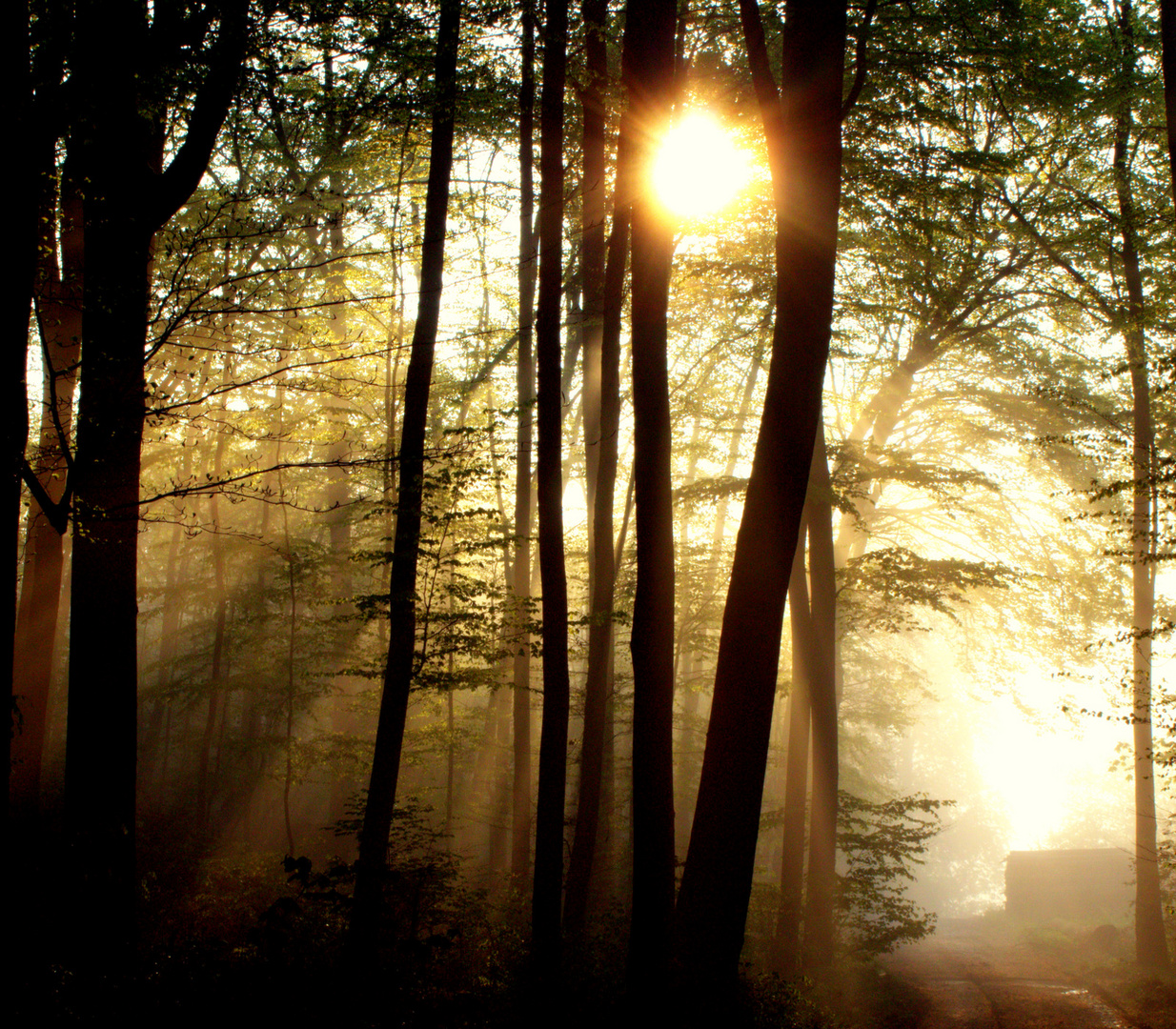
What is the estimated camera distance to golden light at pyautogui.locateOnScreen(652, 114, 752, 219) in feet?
28.2

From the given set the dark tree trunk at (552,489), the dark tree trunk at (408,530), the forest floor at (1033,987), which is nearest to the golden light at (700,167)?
the dark tree trunk at (552,489)

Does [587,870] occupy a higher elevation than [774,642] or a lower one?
lower

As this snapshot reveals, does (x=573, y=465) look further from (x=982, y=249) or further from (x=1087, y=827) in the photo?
(x=1087, y=827)

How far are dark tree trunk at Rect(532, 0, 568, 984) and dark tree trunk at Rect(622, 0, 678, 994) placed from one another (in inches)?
58.0

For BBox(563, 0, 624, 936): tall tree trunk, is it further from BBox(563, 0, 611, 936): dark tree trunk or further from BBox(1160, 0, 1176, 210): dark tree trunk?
BBox(1160, 0, 1176, 210): dark tree trunk

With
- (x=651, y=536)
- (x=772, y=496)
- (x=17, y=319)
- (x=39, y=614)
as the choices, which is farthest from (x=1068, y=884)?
(x=17, y=319)

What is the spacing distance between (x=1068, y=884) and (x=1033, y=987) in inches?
692

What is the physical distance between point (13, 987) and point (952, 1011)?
11.6 metres

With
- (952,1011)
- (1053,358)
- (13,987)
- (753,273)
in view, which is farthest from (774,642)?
(1053,358)

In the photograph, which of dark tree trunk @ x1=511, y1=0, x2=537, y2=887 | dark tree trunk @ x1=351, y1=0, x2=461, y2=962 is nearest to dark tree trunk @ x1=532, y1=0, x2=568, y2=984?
dark tree trunk @ x1=511, y1=0, x2=537, y2=887

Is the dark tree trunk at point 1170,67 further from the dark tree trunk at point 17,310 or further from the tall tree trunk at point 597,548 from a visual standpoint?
the dark tree trunk at point 17,310

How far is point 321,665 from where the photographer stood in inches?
703

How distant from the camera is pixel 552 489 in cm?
908

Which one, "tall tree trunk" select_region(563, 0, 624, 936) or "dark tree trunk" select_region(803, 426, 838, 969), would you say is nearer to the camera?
"tall tree trunk" select_region(563, 0, 624, 936)
